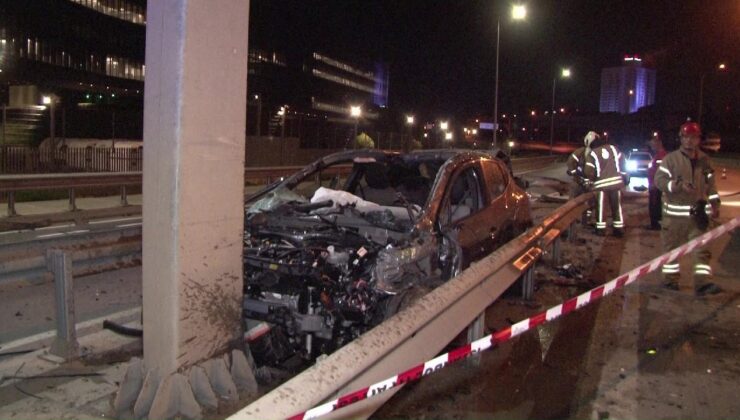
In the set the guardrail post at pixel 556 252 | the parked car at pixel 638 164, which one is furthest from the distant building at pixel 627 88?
the guardrail post at pixel 556 252

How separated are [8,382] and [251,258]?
181cm

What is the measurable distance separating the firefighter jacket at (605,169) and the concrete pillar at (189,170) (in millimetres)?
7974

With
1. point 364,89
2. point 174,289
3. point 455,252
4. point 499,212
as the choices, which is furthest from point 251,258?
point 364,89

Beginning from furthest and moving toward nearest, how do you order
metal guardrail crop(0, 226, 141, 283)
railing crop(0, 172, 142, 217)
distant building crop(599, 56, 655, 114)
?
distant building crop(599, 56, 655, 114) < railing crop(0, 172, 142, 217) < metal guardrail crop(0, 226, 141, 283)

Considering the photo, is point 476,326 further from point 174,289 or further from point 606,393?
point 174,289

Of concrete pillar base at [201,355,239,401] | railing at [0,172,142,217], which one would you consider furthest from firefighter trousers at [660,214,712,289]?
railing at [0,172,142,217]

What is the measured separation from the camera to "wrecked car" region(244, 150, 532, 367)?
14.4 ft

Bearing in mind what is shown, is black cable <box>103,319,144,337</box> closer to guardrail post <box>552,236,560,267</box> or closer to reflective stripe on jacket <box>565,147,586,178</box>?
guardrail post <box>552,236,560,267</box>

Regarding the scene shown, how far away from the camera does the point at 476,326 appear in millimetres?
4828

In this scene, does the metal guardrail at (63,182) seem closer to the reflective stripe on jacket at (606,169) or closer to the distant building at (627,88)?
the reflective stripe on jacket at (606,169)

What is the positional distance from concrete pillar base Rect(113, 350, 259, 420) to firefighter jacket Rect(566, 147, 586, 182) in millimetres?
8391

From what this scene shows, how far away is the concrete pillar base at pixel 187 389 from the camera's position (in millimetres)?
3535

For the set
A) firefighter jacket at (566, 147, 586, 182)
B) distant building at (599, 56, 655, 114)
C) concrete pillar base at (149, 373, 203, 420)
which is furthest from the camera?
distant building at (599, 56, 655, 114)

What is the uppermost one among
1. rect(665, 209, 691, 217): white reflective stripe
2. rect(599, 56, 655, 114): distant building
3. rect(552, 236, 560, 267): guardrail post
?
rect(599, 56, 655, 114): distant building
